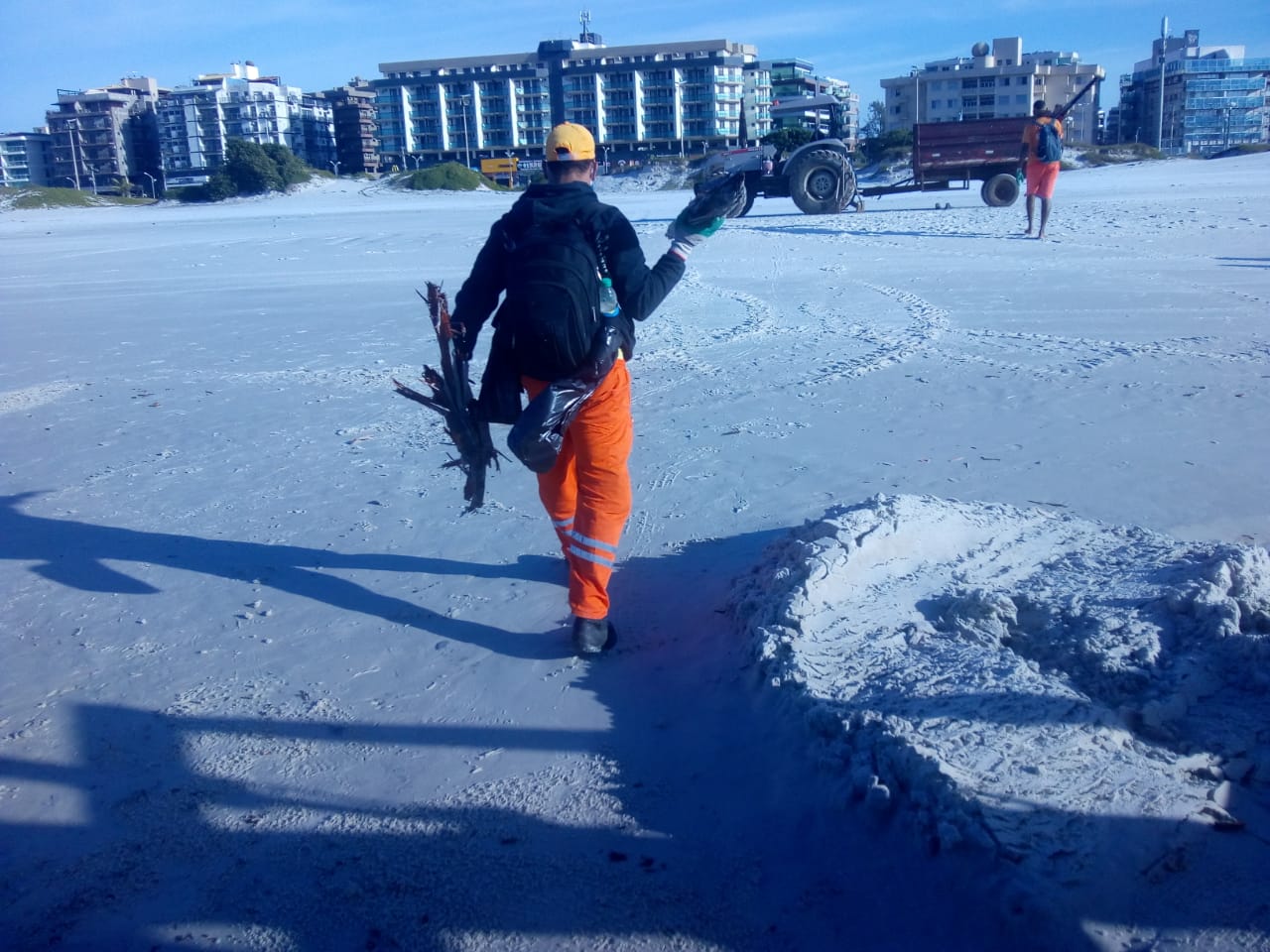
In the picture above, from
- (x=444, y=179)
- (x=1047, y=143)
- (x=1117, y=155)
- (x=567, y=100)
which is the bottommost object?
(x=1047, y=143)

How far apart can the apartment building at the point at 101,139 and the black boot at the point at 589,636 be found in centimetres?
7575

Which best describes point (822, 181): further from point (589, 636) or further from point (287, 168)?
point (287, 168)

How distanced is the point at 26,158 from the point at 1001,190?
79.6 meters

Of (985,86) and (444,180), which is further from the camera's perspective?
(985,86)

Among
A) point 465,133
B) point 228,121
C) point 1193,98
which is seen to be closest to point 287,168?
point 465,133

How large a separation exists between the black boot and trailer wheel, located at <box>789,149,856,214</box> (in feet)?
60.3

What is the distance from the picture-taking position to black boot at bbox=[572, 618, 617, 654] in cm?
347

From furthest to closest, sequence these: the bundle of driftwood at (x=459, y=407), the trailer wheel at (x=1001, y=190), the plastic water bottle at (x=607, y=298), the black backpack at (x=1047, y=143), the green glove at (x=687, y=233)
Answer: the trailer wheel at (x=1001, y=190)
the black backpack at (x=1047, y=143)
the bundle of driftwood at (x=459, y=407)
the green glove at (x=687, y=233)
the plastic water bottle at (x=607, y=298)

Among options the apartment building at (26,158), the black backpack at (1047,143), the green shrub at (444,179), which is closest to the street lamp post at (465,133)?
the green shrub at (444,179)

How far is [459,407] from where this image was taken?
3799 millimetres

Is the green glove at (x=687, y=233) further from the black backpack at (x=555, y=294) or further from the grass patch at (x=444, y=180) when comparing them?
the grass patch at (x=444, y=180)

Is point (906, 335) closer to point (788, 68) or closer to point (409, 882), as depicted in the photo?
point (409, 882)

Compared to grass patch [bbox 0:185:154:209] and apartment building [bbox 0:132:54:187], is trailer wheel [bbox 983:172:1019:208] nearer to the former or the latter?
grass patch [bbox 0:185:154:209]

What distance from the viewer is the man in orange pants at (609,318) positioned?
11.0 ft
